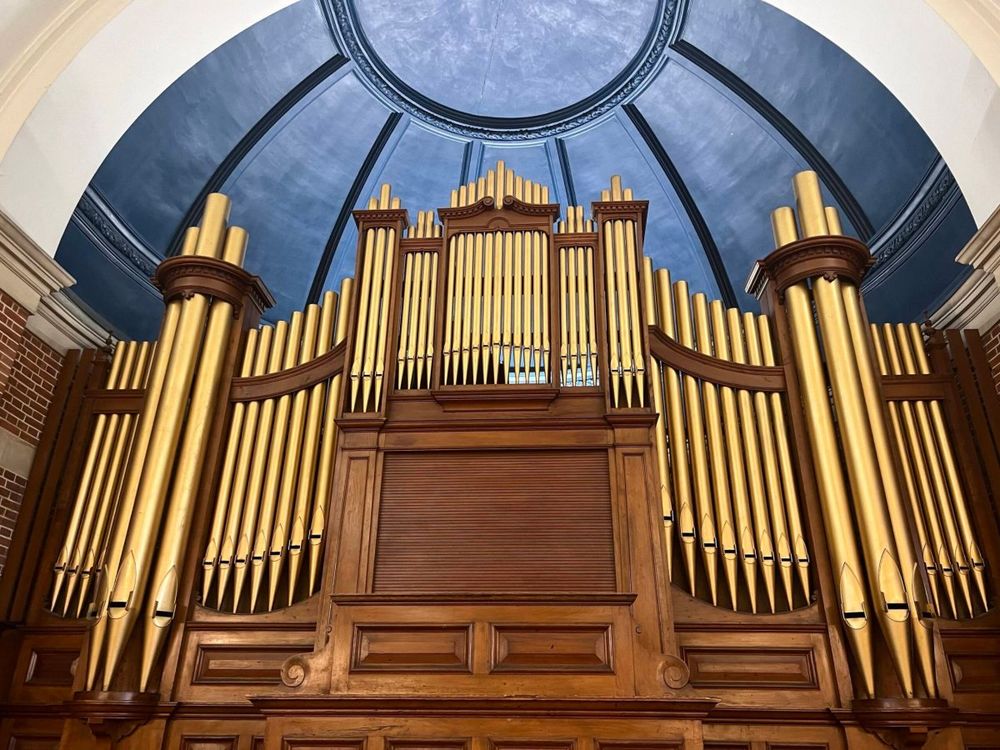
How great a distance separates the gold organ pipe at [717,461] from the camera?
5.79 meters

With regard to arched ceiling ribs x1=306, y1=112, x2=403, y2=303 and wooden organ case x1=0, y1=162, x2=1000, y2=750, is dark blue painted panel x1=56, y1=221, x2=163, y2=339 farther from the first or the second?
arched ceiling ribs x1=306, y1=112, x2=403, y2=303

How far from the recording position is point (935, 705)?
16.6 ft

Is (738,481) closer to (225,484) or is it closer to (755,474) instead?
(755,474)

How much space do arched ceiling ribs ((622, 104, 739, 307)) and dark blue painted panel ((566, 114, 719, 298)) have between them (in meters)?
0.10

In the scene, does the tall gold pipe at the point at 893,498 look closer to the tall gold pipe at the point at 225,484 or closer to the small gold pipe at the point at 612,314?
the small gold pipe at the point at 612,314

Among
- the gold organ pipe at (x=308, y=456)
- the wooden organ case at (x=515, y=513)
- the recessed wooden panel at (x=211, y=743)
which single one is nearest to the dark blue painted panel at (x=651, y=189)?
the wooden organ case at (x=515, y=513)

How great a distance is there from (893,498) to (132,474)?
5646mm

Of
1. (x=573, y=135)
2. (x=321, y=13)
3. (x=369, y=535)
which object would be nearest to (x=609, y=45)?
(x=573, y=135)

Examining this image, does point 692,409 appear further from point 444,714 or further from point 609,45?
point 609,45

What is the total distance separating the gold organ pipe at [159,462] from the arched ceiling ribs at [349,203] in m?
3.47

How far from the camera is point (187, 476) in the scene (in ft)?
20.8

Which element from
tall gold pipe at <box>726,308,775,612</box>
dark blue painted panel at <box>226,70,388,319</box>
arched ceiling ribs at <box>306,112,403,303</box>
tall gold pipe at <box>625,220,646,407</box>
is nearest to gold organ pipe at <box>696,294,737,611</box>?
tall gold pipe at <box>726,308,775,612</box>

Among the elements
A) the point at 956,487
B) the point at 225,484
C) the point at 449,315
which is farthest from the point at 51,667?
the point at 956,487

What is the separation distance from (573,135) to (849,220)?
12.5ft
